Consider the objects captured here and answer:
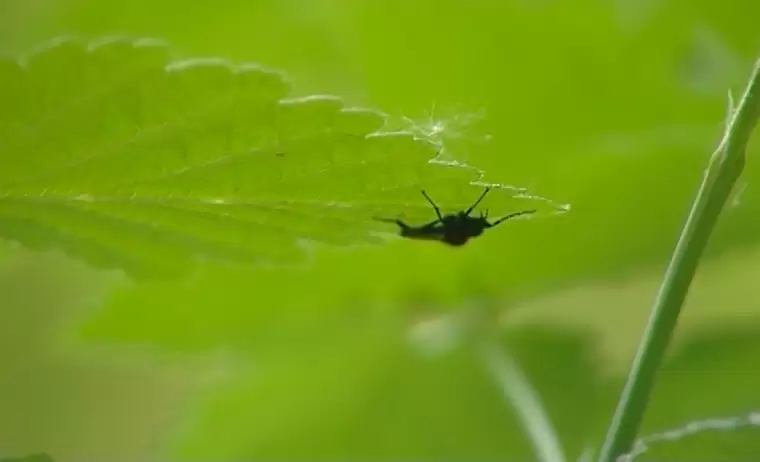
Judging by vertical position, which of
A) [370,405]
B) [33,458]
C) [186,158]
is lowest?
[33,458]

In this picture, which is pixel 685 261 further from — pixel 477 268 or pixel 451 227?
pixel 477 268

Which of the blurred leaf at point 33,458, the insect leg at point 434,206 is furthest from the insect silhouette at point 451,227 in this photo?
the blurred leaf at point 33,458

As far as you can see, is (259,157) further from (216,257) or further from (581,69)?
(581,69)

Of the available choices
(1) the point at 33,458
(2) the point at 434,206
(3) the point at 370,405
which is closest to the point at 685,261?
(2) the point at 434,206

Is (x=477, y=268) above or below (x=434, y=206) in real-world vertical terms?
above

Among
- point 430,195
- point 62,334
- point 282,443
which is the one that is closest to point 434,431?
point 282,443

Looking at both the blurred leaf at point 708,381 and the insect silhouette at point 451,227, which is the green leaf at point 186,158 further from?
the blurred leaf at point 708,381

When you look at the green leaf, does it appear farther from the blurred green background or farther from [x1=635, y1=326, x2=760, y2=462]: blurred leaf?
[x1=635, y1=326, x2=760, y2=462]: blurred leaf
